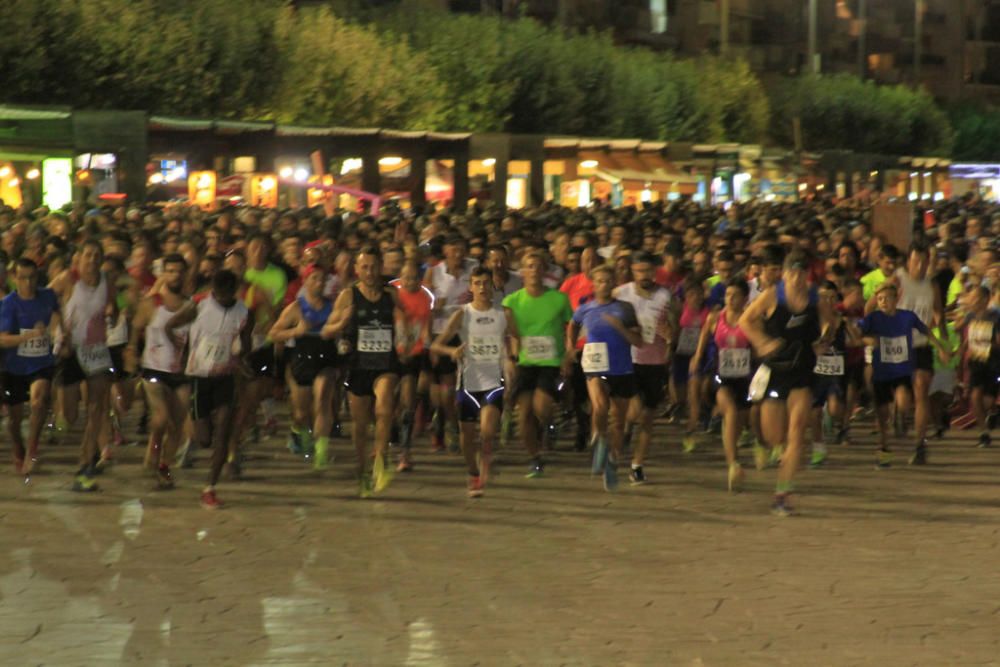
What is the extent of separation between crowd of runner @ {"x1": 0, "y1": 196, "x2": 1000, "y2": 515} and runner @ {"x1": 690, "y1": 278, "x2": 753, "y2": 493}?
0.02 metres

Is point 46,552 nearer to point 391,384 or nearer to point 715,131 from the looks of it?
point 391,384

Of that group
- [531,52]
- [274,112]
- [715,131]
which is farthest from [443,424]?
[715,131]

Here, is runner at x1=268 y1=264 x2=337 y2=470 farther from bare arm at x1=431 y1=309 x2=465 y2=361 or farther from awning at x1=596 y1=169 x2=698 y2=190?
awning at x1=596 y1=169 x2=698 y2=190

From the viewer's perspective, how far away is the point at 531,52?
63.8 meters

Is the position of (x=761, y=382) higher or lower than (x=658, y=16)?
lower

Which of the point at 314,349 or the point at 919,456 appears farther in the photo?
the point at 919,456

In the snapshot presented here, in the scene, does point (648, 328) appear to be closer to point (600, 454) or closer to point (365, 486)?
point (600, 454)

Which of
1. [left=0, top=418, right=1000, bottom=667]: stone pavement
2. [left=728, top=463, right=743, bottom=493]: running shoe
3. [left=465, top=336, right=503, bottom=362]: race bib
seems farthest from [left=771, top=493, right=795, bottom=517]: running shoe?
[left=465, top=336, right=503, bottom=362]: race bib

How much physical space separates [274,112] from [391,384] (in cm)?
4012

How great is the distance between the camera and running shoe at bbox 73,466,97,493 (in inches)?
488

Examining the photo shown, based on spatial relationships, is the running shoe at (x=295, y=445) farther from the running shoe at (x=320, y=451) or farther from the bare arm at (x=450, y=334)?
the bare arm at (x=450, y=334)

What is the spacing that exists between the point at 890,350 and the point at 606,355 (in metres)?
3.01

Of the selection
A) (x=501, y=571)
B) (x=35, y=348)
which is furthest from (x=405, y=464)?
(x=501, y=571)

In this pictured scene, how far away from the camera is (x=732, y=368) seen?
13.2 metres
